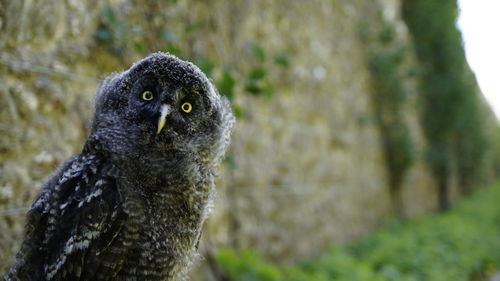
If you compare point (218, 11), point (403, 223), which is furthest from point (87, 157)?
point (403, 223)

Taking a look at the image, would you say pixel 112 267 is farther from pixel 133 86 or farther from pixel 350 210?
pixel 350 210

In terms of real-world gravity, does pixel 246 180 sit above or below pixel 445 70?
below

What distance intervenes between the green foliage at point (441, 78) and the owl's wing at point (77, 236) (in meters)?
11.9

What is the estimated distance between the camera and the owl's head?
147 cm

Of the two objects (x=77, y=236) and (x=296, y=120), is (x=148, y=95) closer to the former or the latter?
(x=77, y=236)

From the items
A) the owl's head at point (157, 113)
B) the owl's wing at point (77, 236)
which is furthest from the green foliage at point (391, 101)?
the owl's wing at point (77, 236)

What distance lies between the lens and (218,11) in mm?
4281

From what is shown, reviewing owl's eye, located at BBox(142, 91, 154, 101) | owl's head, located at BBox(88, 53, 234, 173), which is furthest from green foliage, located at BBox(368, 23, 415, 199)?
owl's eye, located at BBox(142, 91, 154, 101)

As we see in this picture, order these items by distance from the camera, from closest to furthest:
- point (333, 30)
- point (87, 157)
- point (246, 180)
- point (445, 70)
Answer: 1. point (87, 157)
2. point (246, 180)
3. point (333, 30)
4. point (445, 70)

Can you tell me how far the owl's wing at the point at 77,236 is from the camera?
1473 millimetres

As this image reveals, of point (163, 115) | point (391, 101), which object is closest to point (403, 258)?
point (391, 101)

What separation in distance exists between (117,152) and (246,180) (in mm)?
3327

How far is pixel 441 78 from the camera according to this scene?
13.1 m

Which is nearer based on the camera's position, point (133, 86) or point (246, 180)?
point (133, 86)
